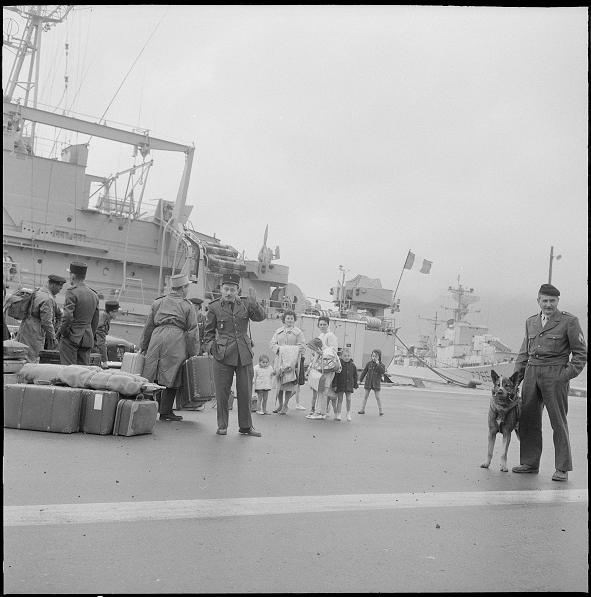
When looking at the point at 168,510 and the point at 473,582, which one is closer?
the point at 473,582

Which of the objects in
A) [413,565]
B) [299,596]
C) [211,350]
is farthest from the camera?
[211,350]

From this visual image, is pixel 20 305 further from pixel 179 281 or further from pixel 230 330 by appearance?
pixel 230 330

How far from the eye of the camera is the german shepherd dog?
24.0ft

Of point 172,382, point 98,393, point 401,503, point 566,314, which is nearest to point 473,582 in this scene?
point 401,503

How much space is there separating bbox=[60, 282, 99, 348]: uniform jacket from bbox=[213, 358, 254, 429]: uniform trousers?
2502 millimetres

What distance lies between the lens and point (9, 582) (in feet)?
10.5

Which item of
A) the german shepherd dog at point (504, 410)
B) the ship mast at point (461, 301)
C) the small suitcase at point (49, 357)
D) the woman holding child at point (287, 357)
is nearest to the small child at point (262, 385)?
the woman holding child at point (287, 357)

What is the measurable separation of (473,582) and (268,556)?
1037 mm

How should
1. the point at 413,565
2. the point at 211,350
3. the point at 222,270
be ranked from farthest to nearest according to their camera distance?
the point at 222,270
the point at 211,350
the point at 413,565

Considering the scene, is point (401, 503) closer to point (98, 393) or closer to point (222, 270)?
point (98, 393)

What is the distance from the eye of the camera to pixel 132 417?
793 cm

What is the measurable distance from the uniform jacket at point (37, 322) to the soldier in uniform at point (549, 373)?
700cm

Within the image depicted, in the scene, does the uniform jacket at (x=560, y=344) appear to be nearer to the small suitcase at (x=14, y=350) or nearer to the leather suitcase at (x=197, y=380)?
the leather suitcase at (x=197, y=380)

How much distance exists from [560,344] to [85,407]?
5.11 metres
